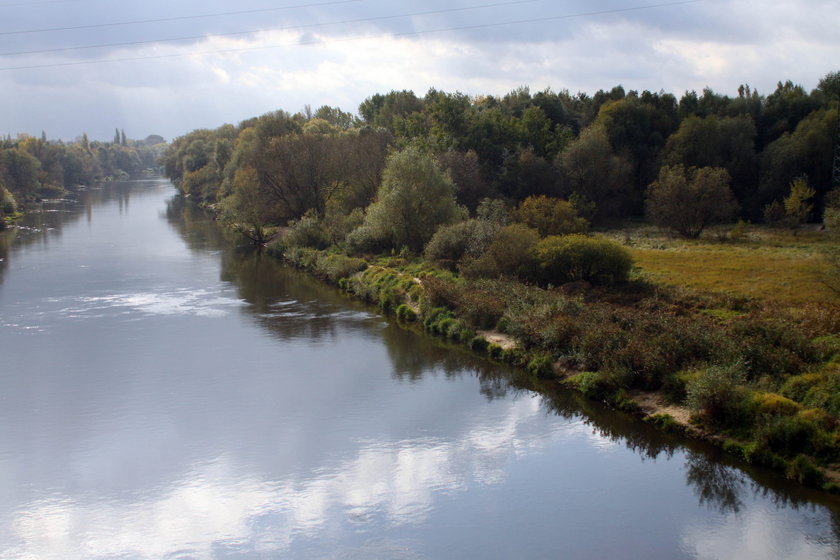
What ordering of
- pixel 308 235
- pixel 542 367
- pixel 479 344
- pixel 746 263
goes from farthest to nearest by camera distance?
pixel 308 235 → pixel 746 263 → pixel 479 344 → pixel 542 367

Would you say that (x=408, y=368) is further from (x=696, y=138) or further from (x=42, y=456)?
(x=696, y=138)

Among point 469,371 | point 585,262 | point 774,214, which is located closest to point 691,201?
point 774,214

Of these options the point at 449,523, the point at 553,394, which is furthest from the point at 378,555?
the point at 553,394

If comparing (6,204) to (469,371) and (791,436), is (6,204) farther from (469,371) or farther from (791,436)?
(791,436)

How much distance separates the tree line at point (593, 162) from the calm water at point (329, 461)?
19239 mm

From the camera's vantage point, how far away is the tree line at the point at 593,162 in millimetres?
49062

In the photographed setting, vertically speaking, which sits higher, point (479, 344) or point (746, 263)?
point (746, 263)

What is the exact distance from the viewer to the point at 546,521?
51.8ft

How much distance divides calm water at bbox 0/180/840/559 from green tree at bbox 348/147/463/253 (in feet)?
38.8

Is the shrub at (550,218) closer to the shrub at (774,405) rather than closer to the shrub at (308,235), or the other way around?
the shrub at (308,235)

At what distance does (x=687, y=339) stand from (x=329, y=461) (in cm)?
1130

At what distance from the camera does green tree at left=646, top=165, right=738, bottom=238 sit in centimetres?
4541

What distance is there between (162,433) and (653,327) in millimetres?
15394

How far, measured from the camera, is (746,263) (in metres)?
35.2
